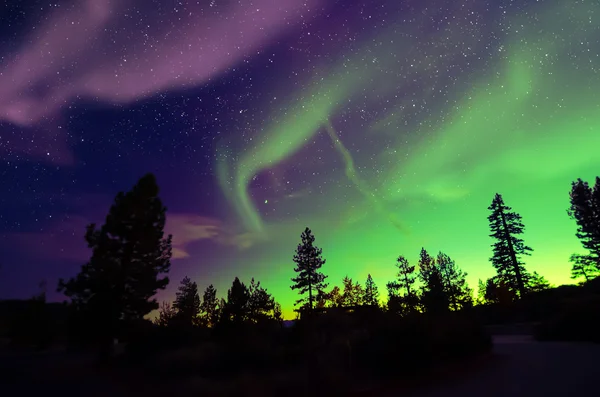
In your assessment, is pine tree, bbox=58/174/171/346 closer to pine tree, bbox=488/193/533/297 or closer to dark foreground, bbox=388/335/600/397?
dark foreground, bbox=388/335/600/397

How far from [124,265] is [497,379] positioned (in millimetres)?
22501

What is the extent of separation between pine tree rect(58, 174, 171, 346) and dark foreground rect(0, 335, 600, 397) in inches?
196

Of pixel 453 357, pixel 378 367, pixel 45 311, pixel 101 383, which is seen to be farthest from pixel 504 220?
pixel 45 311

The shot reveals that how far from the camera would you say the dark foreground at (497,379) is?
797 cm

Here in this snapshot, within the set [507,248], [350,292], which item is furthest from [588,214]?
[350,292]

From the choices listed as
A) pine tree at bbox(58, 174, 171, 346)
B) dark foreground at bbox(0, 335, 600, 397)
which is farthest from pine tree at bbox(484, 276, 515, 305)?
pine tree at bbox(58, 174, 171, 346)

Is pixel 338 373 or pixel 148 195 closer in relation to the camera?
pixel 338 373

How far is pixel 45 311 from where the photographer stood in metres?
38.1

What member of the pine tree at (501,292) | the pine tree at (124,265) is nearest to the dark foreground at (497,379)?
the pine tree at (124,265)

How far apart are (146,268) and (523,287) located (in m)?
50.4

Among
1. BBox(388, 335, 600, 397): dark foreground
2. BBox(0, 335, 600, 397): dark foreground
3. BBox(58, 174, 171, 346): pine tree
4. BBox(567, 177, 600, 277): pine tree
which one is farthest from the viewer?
BBox(567, 177, 600, 277): pine tree

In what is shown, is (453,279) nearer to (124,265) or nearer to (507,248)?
(507,248)

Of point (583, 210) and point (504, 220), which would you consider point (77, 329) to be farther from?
point (583, 210)

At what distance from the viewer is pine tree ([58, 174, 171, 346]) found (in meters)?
22.3
